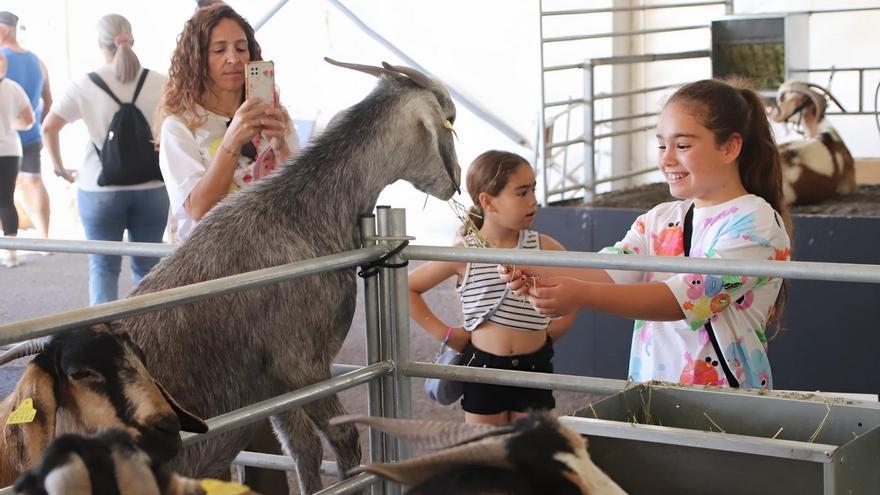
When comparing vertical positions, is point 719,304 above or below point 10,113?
below

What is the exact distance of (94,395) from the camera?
1500 mm

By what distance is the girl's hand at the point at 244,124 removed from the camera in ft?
8.55

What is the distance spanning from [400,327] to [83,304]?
531 cm

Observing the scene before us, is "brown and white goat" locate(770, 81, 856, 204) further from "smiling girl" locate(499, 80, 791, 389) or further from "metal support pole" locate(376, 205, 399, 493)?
"metal support pole" locate(376, 205, 399, 493)

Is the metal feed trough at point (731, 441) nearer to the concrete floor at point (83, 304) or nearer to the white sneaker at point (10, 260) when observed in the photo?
the concrete floor at point (83, 304)

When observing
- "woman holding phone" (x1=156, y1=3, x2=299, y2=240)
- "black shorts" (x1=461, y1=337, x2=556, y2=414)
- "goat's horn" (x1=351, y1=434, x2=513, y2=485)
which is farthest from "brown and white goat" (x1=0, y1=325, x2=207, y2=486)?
"black shorts" (x1=461, y1=337, x2=556, y2=414)

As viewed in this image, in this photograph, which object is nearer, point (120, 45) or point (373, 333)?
point (373, 333)

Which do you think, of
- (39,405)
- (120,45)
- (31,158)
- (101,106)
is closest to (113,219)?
(101,106)

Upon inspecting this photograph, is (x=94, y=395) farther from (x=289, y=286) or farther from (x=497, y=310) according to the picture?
(x=497, y=310)

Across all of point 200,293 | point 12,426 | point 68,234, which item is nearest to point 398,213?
→ point 200,293

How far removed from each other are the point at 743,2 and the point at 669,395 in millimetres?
6798

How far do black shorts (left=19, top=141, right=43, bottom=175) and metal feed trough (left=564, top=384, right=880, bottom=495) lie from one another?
7.47 m

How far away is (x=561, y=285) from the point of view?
6.93 feet

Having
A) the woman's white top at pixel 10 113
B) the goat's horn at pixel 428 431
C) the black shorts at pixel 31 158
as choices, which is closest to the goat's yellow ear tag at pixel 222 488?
the goat's horn at pixel 428 431
